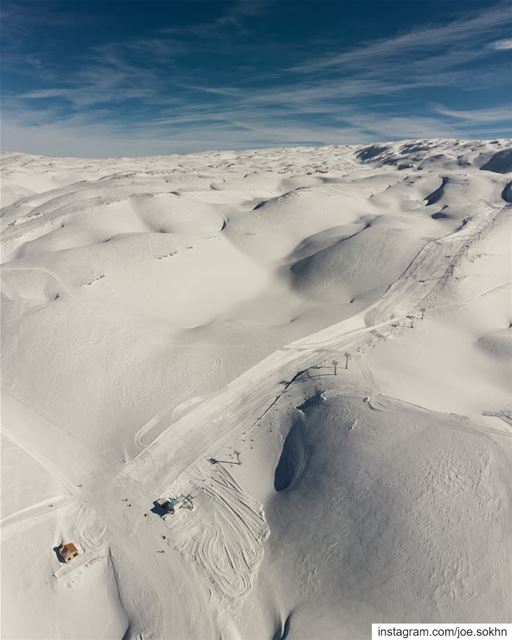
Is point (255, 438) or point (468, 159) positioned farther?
point (468, 159)

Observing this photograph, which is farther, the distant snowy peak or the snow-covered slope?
the distant snowy peak

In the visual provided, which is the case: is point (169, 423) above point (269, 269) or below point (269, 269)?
above

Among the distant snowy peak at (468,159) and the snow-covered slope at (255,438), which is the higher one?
the snow-covered slope at (255,438)

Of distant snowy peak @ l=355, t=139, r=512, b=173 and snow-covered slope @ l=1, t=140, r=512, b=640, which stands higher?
snow-covered slope @ l=1, t=140, r=512, b=640

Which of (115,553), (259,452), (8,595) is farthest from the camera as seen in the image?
(259,452)

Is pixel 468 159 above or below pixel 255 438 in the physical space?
below

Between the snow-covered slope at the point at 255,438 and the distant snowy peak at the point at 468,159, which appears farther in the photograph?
the distant snowy peak at the point at 468,159

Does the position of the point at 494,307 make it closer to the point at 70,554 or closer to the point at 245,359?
the point at 245,359

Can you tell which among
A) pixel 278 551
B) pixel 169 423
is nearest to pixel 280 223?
pixel 169 423
